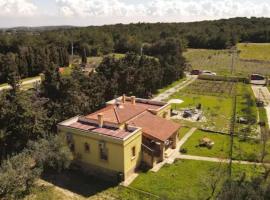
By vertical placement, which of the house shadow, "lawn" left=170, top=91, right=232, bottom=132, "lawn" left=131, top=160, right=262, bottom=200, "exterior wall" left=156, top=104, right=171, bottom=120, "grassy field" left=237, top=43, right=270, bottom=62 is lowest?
the house shadow

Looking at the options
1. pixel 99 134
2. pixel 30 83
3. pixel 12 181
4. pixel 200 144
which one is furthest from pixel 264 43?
pixel 12 181

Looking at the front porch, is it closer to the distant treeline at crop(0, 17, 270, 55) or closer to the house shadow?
the house shadow

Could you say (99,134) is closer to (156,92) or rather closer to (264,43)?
(156,92)

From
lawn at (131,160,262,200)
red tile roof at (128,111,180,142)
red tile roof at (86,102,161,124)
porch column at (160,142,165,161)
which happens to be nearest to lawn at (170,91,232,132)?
red tile roof at (86,102,161,124)

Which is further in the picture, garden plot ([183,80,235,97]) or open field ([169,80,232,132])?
garden plot ([183,80,235,97])

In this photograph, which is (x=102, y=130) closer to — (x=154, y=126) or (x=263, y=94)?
(x=154, y=126)

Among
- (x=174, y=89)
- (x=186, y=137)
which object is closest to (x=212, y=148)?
(x=186, y=137)

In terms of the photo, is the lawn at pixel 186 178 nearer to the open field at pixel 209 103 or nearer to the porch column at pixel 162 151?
the porch column at pixel 162 151
